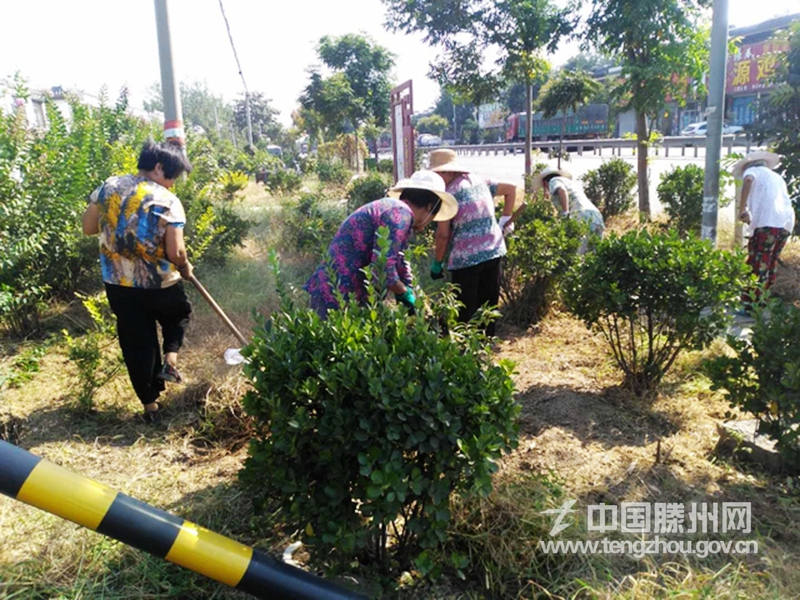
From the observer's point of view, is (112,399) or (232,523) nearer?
(232,523)

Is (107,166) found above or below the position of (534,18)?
below

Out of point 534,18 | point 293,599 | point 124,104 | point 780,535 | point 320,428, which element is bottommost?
point 780,535

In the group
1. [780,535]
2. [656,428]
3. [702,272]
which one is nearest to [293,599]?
[780,535]

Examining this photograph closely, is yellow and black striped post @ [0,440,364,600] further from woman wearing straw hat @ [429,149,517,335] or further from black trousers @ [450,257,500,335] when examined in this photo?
black trousers @ [450,257,500,335]

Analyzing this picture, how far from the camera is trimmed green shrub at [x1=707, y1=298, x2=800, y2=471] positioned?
259cm

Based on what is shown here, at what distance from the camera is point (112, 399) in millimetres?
3795

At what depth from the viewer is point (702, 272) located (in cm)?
333

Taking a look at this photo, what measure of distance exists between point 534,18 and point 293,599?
8.67 meters

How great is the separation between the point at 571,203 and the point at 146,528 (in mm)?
4974

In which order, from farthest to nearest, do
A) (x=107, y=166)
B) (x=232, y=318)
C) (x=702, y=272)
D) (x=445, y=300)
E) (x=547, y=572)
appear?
(x=107, y=166), (x=232, y=318), (x=702, y=272), (x=445, y=300), (x=547, y=572)

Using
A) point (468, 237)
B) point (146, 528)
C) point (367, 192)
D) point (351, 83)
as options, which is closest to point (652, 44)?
point (367, 192)

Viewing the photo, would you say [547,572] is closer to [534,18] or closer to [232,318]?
[232,318]

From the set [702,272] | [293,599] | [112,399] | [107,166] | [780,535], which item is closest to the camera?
[293,599]

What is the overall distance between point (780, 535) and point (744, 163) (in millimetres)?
→ 3959
